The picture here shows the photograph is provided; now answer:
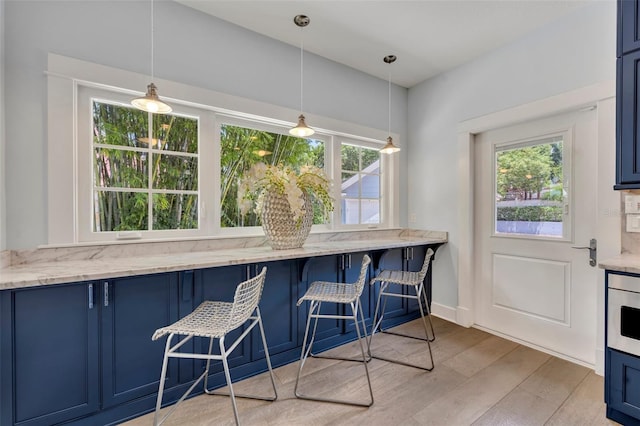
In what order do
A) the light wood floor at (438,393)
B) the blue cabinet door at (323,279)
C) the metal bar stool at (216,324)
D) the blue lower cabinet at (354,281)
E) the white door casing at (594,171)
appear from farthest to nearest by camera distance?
the blue lower cabinet at (354,281) → the blue cabinet door at (323,279) → the white door casing at (594,171) → the light wood floor at (438,393) → the metal bar stool at (216,324)

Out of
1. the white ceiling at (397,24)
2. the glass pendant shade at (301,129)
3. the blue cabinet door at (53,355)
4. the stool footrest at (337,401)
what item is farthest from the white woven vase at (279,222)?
the white ceiling at (397,24)

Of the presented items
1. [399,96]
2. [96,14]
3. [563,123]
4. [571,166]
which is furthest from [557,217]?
[96,14]

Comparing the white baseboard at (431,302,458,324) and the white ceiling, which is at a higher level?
the white ceiling

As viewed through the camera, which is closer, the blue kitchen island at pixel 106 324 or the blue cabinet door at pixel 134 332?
the blue kitchen island at pixel 106 324

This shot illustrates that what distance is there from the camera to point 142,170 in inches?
84.7

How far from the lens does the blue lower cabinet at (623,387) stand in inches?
64.2

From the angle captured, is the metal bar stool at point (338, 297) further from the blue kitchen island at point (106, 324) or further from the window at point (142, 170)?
the window at point (142, 170)

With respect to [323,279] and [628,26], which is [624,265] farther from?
[323,279]

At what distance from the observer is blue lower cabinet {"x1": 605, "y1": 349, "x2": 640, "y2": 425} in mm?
1630

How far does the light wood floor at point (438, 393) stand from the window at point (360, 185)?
143 cm

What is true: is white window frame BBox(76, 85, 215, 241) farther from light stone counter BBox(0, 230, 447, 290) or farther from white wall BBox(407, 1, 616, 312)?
white wall BBox(407, 1, 616, 312)

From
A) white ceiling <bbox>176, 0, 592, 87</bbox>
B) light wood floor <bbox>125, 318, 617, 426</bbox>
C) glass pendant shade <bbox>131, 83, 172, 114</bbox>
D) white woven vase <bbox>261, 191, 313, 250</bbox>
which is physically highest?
white ceiling <bbox>176, 0, 592, 87</bbox>

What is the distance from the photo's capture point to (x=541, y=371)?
7.41 ft

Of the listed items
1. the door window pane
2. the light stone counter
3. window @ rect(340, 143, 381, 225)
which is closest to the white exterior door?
the door window pane
